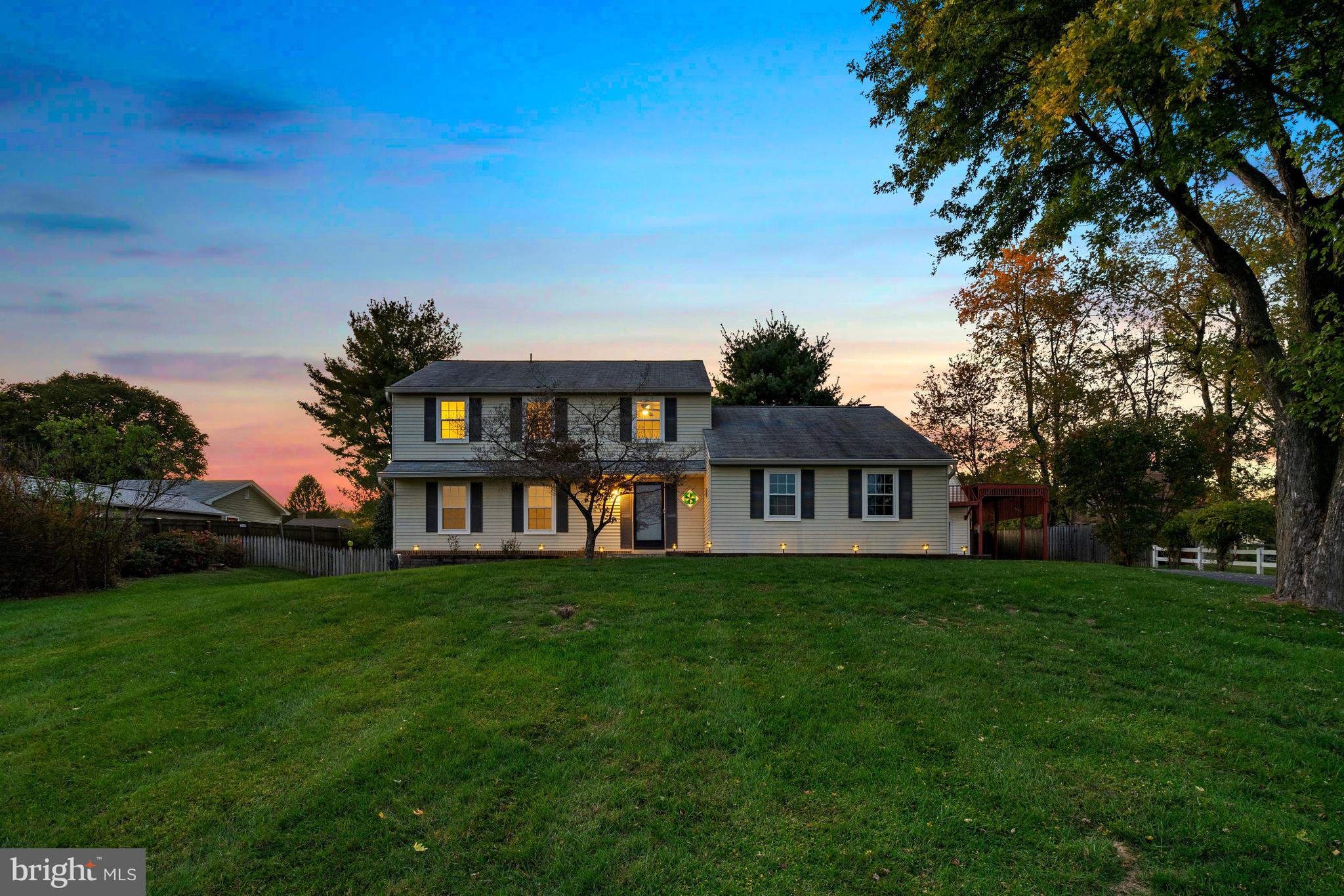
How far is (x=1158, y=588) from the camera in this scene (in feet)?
32.8

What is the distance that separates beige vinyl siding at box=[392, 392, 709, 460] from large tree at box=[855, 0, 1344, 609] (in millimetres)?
9300

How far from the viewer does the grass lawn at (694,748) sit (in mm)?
3578

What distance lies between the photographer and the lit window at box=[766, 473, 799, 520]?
17.2 metres

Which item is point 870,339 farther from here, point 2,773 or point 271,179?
point 2,773

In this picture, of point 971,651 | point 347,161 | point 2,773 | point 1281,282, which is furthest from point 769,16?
point 1281,282

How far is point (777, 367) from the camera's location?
96.2 feet

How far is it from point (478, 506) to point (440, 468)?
1573 mm

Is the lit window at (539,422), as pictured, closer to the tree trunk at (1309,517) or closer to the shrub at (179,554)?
the shrub at (179,554)

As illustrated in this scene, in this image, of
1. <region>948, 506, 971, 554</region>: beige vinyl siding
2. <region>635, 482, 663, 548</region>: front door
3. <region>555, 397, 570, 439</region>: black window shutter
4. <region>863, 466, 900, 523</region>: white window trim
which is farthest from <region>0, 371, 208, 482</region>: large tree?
<region>948, 506, 971, 554</region>: beige vinyl siding

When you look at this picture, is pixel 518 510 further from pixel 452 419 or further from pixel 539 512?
pixel 452 419

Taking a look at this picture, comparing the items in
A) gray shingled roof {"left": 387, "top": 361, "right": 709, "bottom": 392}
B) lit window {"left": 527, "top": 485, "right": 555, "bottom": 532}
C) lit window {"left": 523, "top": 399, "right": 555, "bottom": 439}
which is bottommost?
lit window {"left": 527, "top": 485, "right": 555, "bottom": 532}

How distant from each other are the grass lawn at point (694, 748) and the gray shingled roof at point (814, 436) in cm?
872

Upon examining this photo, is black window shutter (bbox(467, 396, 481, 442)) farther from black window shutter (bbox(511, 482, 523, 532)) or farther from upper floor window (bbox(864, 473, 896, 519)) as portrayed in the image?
upper floor window (bbox(864, 473, 896, 519))

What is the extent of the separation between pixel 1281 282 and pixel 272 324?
32863 mm
